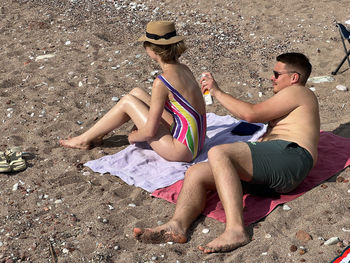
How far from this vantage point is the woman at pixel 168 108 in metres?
4.58

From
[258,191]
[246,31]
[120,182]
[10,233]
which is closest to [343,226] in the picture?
[258,191]

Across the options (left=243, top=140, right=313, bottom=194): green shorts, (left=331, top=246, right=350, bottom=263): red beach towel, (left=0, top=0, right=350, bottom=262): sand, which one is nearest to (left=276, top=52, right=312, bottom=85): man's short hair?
(left=243, top=140, right=313, bottom=194): green shorts

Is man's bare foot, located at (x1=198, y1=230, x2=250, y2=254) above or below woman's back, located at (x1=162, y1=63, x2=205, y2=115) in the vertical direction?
below

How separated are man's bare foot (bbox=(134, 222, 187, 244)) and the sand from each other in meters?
0.05

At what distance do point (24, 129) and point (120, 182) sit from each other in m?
1.63

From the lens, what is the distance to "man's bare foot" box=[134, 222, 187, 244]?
3818mm

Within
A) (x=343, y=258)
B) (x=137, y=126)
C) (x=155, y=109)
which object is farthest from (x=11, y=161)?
(x=343, y=258)

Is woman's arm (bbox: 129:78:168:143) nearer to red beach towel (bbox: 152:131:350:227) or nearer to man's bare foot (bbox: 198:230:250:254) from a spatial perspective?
red beach towel (bbox: 152:131:350:227)

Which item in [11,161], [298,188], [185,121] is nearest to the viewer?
[298,188]

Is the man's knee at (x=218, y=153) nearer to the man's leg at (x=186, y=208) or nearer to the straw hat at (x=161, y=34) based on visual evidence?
the man's leg at (x=186, y=208)

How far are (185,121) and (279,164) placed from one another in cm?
110

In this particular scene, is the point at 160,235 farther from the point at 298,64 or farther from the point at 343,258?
the point at 298,64

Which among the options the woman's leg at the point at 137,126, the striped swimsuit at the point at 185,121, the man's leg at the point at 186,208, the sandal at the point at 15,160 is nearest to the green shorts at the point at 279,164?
the man's leg at the point at 186,208

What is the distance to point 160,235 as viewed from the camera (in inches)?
150
